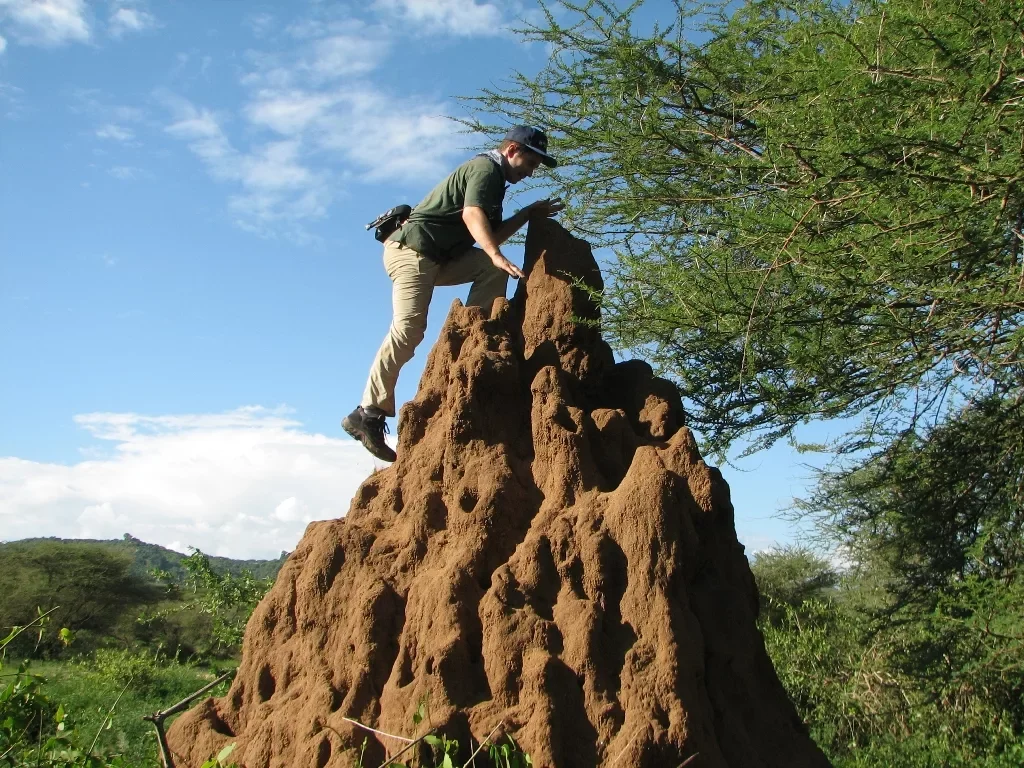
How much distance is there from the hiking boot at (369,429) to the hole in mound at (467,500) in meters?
1.27

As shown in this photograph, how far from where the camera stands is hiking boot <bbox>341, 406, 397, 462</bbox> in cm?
565

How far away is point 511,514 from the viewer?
→ 4391 mm

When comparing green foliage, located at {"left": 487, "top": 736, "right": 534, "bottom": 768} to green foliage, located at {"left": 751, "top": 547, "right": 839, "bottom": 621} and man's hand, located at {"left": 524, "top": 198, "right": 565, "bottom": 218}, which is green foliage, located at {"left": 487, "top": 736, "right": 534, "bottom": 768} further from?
green foliage, located at {"left": 751, "top": 547, "right": 839, "bottom": 621}

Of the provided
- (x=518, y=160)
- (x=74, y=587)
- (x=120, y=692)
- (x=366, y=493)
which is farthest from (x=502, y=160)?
(x=74, y=587)

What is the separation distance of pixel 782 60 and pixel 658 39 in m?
1.25

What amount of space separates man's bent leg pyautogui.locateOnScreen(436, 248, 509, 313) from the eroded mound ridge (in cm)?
68

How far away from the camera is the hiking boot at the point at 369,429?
5.65 m

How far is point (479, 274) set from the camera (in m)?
5.93

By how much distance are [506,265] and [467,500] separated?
1470mm

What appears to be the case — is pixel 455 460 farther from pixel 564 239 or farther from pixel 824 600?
pixel 824 600

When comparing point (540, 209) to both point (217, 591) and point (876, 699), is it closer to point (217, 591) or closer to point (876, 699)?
point (217, 591)

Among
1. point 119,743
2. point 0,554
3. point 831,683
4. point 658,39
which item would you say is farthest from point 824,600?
point 0,554

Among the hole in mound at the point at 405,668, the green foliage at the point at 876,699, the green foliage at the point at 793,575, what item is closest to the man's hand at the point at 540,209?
the hole in mound at the point at 405,668

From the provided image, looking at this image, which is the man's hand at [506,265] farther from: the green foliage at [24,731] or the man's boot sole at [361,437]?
the green foliage at [24,731]
